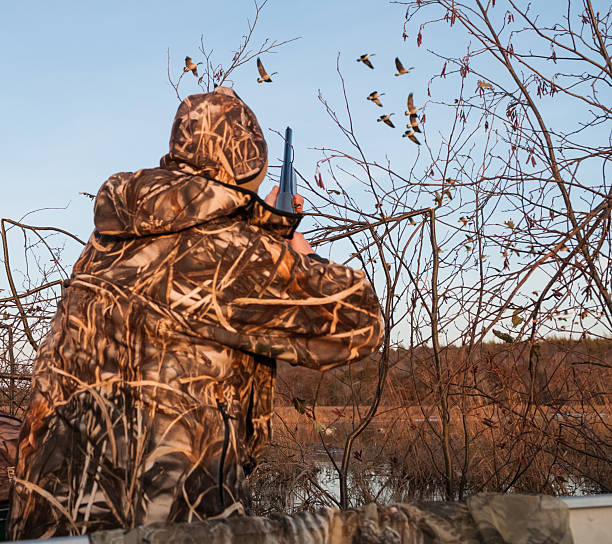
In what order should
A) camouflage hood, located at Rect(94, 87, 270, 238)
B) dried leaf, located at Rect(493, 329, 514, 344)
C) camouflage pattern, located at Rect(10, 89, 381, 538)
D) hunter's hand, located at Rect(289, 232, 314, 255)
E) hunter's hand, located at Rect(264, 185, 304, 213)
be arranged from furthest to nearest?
dried leaf, located at Rect(493, 329, 514, 344)
hunter's hand, located at Rect(264, 185, 304, 213)
hunter's hand, located at Rect(289, 232, 314, 255)
camouflage hood, located at Rect(94, 87, 270, 238)
camouflage pattern, located at Rect(10, 89, 381, 538)

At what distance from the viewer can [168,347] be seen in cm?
142

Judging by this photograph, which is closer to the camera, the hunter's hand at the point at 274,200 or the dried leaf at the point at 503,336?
the hunter's hand at the point at 274,200

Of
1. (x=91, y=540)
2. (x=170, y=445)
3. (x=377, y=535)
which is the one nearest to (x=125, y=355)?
(x=170, y=445)

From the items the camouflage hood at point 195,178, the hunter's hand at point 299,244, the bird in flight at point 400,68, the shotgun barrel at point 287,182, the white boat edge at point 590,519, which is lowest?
the white boat edge at point 590,519

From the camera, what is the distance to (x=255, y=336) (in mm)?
1453

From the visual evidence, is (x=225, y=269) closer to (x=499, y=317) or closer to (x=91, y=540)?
(x=91, y=540)

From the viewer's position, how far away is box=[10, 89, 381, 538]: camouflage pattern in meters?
1.35

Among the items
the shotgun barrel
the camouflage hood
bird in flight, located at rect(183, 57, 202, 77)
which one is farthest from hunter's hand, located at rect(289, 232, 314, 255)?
bird in flight, located at rect(183, 57, 202, 77)

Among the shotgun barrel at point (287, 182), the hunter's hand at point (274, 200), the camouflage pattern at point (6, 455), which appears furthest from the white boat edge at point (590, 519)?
the camouflage pattern at point (6, 455)

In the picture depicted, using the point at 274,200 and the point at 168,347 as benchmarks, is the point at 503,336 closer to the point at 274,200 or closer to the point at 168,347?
the point at 274,200

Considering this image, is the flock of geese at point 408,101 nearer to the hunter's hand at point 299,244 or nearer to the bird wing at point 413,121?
the bird wing at point 413,121

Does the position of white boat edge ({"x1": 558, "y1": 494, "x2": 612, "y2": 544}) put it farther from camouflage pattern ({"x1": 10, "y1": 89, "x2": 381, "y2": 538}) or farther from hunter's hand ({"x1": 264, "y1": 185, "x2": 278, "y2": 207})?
hunter's hand ({"x1": 264, "y1": 185, "x2": 278, "y2": 207})

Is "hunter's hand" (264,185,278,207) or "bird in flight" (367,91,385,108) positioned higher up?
"bird in flight" (367,91,385,108)

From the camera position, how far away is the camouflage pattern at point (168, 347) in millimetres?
1351
